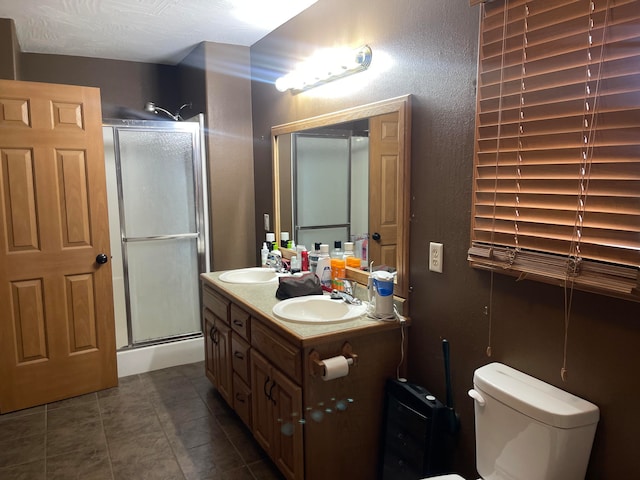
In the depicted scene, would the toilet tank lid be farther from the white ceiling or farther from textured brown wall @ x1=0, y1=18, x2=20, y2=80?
textured brown wall @ x1=0, y1=18, x2=20, y2=80

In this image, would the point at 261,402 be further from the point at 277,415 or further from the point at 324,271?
the point at 324,271

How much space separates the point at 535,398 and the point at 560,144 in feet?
2.39

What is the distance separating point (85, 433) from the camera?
2.53m

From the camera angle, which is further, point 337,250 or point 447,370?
point 337,250

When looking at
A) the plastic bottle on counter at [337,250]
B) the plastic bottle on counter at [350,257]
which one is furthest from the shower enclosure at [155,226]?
the plastic bottle on counter at [350,257]

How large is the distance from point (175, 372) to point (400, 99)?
2.48 meters

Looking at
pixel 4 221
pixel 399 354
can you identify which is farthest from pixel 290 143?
pixel 4 221

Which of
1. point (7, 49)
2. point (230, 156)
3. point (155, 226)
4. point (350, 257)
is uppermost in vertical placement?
point (7, 49)

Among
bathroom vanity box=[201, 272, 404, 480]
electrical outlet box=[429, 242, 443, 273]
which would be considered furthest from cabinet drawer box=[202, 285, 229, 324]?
electrical outlet box=[429, 242, 443, 273]

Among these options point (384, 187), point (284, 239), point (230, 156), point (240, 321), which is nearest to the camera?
point (384, 187)

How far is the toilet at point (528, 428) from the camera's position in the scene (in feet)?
4.15

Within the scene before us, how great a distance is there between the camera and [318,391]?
1.81 m

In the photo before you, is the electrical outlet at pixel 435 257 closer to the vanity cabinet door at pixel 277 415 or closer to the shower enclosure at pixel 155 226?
A: the vanity cabinet door at pixel 277 415

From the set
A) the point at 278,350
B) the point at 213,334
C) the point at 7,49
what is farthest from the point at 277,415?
the point at 7,49
